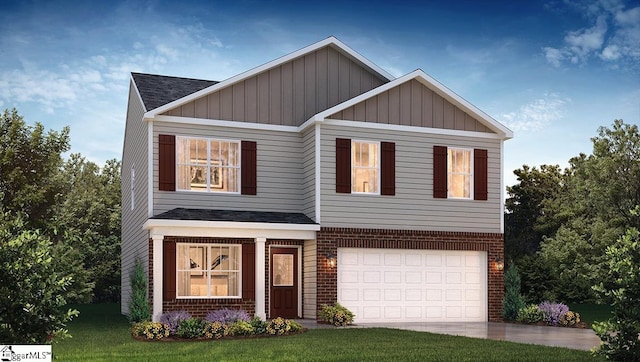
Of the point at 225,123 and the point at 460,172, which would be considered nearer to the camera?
the point at 225,123

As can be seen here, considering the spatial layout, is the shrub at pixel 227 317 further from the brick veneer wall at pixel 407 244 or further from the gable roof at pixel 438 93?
the gable roof at pixel 438 93

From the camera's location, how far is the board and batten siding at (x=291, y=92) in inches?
869

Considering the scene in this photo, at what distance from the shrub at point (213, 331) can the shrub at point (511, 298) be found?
9857 millimetres

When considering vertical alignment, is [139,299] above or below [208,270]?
below

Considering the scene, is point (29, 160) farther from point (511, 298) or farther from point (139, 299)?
point (511, 298)

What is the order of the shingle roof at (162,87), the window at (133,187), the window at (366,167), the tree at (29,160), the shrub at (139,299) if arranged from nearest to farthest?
the shrub at (139,299)
the window at (366,167)
the shingle roof at (162,87)
the window at (133,187)
the tree at (29,160)

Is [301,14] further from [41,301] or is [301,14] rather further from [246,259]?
[41,301]

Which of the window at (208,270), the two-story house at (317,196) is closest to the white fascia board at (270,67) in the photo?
the two-story house at (317,196)

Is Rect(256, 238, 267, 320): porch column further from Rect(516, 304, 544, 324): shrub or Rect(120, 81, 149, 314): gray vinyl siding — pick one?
Rect(516, 304, 544, 324): shrub

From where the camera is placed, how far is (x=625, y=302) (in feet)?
35.5

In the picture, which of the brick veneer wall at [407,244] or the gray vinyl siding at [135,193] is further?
the gray vinyl siding at [135,193]

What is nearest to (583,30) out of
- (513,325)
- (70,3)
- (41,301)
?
(513,325)

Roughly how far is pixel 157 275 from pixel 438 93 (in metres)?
9.37

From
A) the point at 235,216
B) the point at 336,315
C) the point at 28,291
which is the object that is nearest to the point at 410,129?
the point at 235,216
